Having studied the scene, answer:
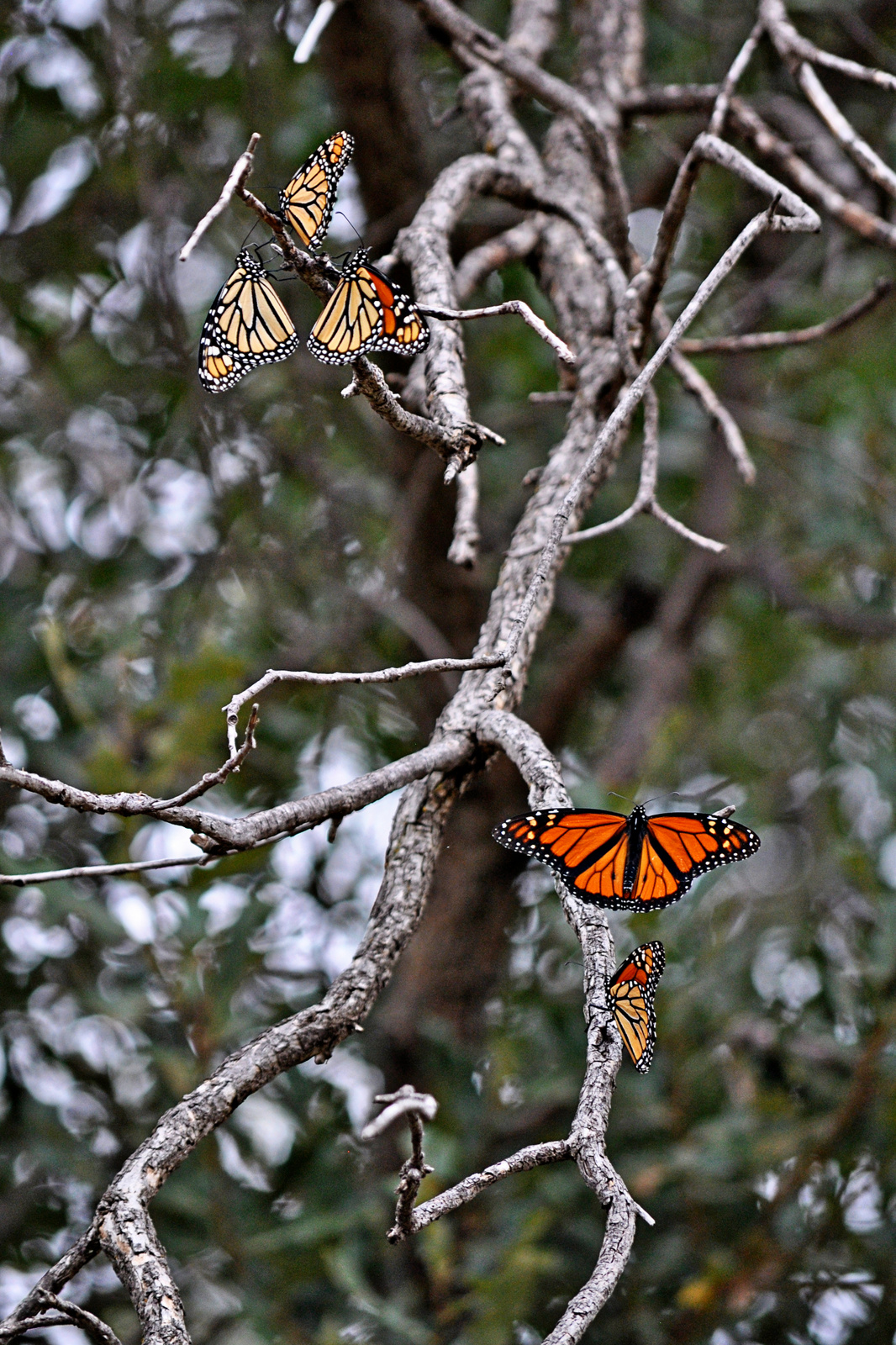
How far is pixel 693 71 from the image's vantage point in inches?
139

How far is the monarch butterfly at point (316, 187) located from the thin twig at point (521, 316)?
234mm

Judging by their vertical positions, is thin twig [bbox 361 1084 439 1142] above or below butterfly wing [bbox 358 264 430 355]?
below

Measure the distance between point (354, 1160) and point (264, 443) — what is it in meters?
1.80

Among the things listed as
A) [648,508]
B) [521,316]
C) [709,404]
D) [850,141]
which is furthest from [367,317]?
[850,141]

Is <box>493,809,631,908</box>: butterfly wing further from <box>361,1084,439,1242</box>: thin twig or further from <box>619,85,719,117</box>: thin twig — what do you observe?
<box>619,85,719,117</box>: thin twig

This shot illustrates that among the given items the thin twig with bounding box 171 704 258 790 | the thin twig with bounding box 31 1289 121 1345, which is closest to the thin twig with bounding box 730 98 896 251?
the thin twig with bounding box 171 704 258 790

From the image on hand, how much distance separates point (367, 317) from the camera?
3.69 feet

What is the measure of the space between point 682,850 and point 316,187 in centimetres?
82

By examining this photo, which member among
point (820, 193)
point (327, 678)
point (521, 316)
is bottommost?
point (327, 678)

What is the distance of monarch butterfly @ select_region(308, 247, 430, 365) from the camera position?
1122 mm

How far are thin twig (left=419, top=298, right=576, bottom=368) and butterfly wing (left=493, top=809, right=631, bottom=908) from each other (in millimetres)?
413

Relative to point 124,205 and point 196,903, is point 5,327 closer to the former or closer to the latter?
point 124,205

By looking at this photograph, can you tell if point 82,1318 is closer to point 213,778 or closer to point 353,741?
point 213,778

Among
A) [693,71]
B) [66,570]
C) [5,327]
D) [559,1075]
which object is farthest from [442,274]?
[693,71]
